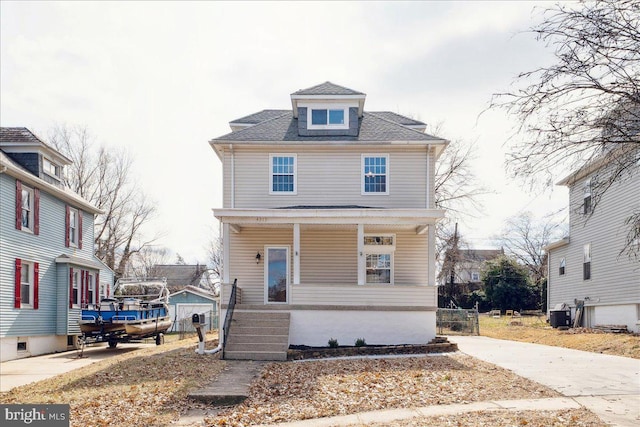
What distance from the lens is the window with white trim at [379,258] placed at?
2078cm

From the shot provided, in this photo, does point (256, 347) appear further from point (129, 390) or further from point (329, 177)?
point (329, 177)

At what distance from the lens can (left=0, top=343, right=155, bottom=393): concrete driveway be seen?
49.7ft

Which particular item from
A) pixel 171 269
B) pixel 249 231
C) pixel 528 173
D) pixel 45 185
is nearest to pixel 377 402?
pixel 528 173

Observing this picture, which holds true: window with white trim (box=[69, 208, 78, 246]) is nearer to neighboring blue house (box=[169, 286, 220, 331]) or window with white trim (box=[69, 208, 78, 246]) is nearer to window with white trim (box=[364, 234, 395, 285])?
window with white trim (box=[364, 234, 395, 285])

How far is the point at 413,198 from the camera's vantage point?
20.8 metres

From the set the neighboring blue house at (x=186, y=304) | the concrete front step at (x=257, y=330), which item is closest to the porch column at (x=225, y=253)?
the concrete front step at (x=257, y=330)

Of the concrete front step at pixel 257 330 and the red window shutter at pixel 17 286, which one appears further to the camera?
the red window shutter at pixel 17 286

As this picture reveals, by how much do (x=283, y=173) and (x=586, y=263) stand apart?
13812 millimetres

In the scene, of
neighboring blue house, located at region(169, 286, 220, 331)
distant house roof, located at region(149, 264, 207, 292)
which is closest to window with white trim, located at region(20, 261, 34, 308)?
neighboring blue house, located at region(169, 286, 220, 331)

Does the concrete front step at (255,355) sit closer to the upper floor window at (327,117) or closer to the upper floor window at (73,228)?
the upper floor window at (327,117)

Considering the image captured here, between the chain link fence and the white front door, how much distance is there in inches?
296

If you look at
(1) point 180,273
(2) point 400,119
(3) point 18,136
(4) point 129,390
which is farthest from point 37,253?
(1) point 180,273

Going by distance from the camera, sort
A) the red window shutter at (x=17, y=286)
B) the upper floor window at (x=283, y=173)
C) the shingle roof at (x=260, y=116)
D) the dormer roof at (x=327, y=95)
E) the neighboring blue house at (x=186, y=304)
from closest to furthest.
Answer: the red window shutter at (x=17, y=286) < the upper floor window at (x=283, y=173) < the dormer roof at (x=327, y=95) < the shingle roof at (x=260, y=116) < the neighboring blue house at (x=186, y=304)

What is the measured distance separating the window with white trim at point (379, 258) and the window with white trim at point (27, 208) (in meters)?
11.9
